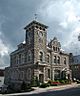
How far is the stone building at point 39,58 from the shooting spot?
51.8 meters

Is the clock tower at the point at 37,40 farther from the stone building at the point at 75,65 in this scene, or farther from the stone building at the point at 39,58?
the stone building at the point at 75,65

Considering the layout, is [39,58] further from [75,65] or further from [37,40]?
[75,65]

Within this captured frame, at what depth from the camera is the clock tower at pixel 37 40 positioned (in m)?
51.9

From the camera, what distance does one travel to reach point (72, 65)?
82.6m

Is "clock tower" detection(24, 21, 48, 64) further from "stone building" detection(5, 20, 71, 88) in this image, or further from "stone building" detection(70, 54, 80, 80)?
"stone building" detection(70, 54, 80, 80)

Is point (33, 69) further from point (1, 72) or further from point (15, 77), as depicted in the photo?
point (1, 72)

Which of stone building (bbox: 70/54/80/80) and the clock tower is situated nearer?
the clock tower

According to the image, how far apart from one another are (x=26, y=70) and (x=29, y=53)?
4.30 metres

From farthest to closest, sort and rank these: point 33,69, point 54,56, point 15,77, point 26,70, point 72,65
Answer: point 72,65
point 15,77
point 54,56
point 26,70
point 33,69

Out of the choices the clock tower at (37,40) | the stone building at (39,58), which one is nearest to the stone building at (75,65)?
the stone building at (39,58)

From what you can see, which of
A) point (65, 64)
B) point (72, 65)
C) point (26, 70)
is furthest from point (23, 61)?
point (72, 65)

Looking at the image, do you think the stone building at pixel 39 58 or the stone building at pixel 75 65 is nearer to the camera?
the stone building at pixel 39 58

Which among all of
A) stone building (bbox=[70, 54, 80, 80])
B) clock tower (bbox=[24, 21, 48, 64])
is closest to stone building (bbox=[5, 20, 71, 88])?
clock tower (bbox=[24, 21, 48, 64])

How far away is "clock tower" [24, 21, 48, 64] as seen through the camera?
170 feet
